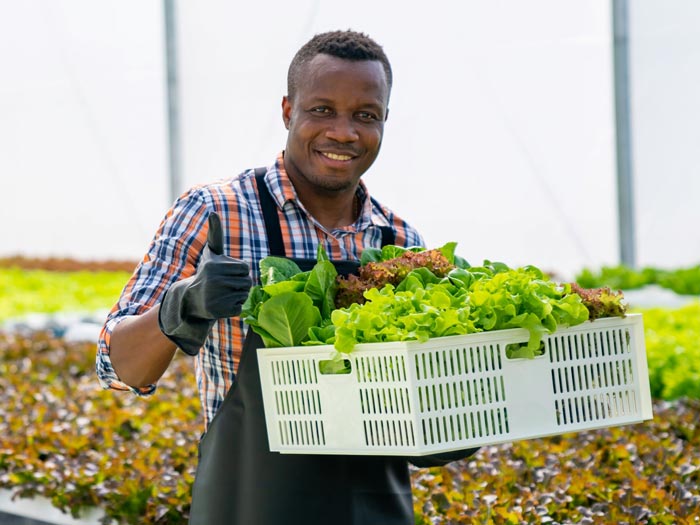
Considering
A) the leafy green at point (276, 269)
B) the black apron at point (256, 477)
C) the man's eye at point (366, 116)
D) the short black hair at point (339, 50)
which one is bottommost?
the black apron at point (256, 477)

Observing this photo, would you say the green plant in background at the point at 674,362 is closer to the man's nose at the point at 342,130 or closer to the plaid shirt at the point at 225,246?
the plaid shirt at the point at 225,246

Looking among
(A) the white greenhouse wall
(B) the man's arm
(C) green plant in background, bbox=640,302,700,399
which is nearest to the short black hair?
(B) the man's arm

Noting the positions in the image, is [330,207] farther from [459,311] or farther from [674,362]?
[674,362]

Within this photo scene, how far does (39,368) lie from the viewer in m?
6.01

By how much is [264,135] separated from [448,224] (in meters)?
1.97

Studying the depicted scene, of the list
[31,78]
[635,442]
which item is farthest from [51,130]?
[635,442]

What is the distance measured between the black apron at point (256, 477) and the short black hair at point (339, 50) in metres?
0.58

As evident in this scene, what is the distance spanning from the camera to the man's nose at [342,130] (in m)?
2.19

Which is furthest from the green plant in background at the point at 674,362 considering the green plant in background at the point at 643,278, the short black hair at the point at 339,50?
the short black hair at the point at 339,50

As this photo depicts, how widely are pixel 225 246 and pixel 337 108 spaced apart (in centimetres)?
36

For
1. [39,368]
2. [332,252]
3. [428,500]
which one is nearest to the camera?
[332,252]

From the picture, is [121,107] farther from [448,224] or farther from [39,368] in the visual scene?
[39,368]

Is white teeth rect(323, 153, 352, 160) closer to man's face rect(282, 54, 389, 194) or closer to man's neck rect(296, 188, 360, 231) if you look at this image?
man's face rect(282, 54, 389, 194)

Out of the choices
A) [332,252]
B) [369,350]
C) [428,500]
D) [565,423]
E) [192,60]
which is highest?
[192,60]
